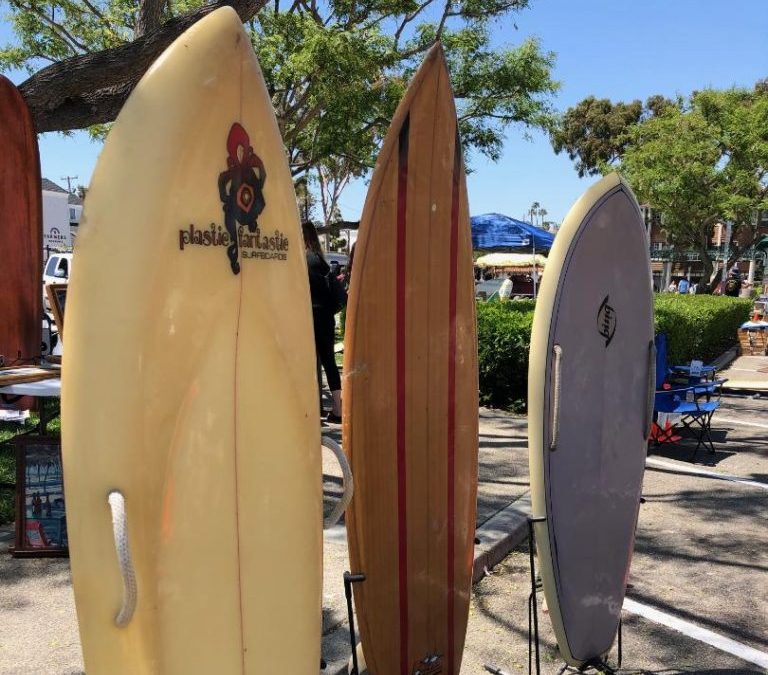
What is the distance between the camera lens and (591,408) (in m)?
2.64

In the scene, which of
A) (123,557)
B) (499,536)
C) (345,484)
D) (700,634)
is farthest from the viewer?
(499,536)

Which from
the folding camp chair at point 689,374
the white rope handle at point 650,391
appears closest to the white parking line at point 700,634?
the white rope handle at point 650,391

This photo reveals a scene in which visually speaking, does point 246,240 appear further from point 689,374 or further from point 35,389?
point 689,374

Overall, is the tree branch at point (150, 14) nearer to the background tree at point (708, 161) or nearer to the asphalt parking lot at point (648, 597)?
the asphalt parking lot at point (648, 597)

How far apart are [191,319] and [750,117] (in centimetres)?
2323

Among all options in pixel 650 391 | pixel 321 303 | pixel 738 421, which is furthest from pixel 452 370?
pixel 738 421

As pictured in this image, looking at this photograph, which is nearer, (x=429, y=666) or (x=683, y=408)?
(x=429, y=666)

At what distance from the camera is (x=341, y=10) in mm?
9906

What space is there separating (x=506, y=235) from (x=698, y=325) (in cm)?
341

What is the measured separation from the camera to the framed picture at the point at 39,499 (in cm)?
355

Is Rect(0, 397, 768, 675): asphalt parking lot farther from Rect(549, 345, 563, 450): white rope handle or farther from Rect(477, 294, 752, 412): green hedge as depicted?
Rect(477, 294, 752, 412): green hedge

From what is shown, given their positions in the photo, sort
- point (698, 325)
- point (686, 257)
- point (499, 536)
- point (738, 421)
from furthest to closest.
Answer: point (686, 257), point (698, 325), point (738, 421), point (499, 536)

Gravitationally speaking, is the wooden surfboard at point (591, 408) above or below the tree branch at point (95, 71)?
below

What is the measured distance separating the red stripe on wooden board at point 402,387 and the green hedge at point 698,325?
23.2ft
